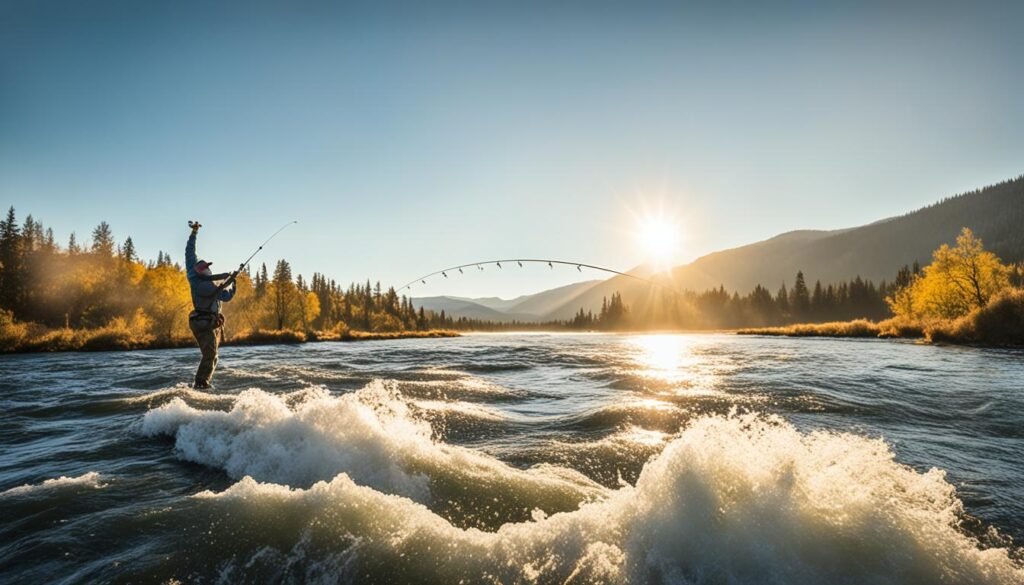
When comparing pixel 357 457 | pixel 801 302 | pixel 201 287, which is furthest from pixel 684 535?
pixel 801 302

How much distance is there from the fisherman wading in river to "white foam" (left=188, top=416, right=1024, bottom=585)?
35.2ft

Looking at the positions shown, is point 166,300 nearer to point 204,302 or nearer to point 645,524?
point 204,302

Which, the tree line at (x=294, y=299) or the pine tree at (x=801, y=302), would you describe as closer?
the tree line at (x=294, y=299)

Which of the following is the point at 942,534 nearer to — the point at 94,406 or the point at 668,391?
the point at 668,391

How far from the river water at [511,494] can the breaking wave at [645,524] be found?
0.06ft

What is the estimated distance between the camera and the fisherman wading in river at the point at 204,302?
13516mm

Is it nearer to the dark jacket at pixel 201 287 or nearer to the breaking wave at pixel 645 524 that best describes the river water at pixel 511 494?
the breaking wave at pixel 645 524

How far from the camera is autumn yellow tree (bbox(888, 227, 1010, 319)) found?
5147cm

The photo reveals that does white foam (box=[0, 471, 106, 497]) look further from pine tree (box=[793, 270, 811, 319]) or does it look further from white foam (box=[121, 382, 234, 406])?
pine tree (box=[793, 270, 811, 319])

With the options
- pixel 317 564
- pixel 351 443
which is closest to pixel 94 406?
pixel 351 443

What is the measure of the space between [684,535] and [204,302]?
1458 centimetres

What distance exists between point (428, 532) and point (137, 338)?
4599cm

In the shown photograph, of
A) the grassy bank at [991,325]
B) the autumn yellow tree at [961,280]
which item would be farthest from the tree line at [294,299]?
the grassy bank at [991,325]

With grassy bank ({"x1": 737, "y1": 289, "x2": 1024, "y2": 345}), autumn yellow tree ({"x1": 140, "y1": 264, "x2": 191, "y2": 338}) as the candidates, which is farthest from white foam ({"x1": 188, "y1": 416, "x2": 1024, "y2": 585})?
autumn yellow tree ({"x1": 140, "y1": 264, "x2": 191, "y2": 338})
